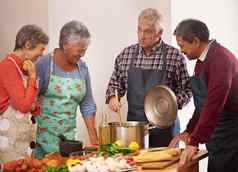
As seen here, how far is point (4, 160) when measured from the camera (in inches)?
86.0

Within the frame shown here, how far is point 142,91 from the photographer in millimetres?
2584

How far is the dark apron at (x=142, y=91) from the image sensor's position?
2.54 metres

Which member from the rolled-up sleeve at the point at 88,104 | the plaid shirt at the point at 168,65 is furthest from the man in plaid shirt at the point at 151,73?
the rolled-up sleeve at the point at 88,104

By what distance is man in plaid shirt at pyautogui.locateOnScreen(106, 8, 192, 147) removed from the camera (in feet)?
8.23

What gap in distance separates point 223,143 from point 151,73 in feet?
1.95

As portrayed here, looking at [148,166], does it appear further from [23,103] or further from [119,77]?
[119,77]

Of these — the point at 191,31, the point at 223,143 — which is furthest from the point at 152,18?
the point at 223,143

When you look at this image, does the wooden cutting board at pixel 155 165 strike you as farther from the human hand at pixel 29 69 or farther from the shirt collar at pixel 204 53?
the human hand at pixel 29 69

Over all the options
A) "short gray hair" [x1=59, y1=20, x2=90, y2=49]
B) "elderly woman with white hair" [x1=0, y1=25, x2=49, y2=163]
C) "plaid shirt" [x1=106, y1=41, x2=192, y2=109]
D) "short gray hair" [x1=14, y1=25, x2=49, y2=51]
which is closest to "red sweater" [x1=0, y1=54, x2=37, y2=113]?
"elderly woman with white hair" [x1=0, y1=25, x2=49, y2=163]

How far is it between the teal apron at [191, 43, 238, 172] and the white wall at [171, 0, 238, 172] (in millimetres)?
878

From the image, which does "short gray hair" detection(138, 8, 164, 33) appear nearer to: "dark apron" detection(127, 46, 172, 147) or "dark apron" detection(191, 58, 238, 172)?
"dark apron" detection(127, 46, 172, 147)

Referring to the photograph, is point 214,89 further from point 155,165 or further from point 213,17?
point 213,17

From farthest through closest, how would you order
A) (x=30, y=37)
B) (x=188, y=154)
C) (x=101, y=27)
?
(x=101, y=27)
(x=30, y=37)
(x=188, y=154)

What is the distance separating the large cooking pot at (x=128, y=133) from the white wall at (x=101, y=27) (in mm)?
1052
